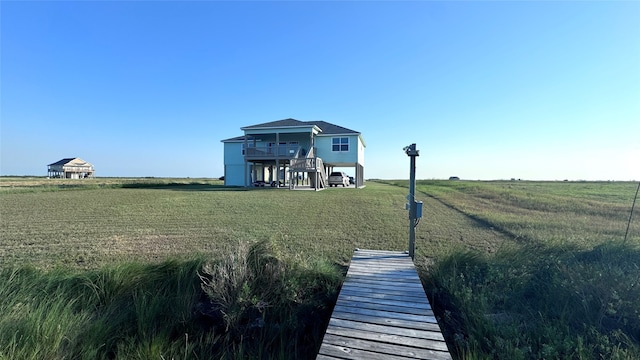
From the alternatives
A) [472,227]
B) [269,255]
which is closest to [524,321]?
[269,255]

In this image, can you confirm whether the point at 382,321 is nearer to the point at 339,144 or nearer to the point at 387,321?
the point at 387,321

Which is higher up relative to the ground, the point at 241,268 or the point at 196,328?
the point at 241,268

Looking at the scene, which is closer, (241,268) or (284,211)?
(241,268)

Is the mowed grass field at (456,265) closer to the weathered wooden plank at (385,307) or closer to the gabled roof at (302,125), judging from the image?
the weathered wooden plank at (385,307)

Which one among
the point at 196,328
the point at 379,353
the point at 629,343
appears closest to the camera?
the point at 379,353

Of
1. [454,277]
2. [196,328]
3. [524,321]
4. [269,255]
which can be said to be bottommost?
[196,328]

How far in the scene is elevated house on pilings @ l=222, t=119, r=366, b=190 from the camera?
2284cm

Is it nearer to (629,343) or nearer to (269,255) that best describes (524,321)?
(629,343)

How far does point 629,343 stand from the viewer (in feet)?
9.31

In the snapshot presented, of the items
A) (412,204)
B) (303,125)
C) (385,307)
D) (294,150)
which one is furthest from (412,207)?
(294,150)

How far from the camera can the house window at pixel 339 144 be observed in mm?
24734

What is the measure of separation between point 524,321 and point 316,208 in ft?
30.0

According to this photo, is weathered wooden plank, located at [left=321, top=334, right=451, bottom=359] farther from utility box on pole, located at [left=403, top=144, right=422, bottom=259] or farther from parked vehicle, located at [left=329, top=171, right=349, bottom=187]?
parked vehicle, located at [left=329, top=171, right=349, bottom=187]

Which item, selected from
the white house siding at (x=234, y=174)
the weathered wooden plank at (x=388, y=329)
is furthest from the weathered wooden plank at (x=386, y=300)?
the white house siding at (x=234, y=174)
